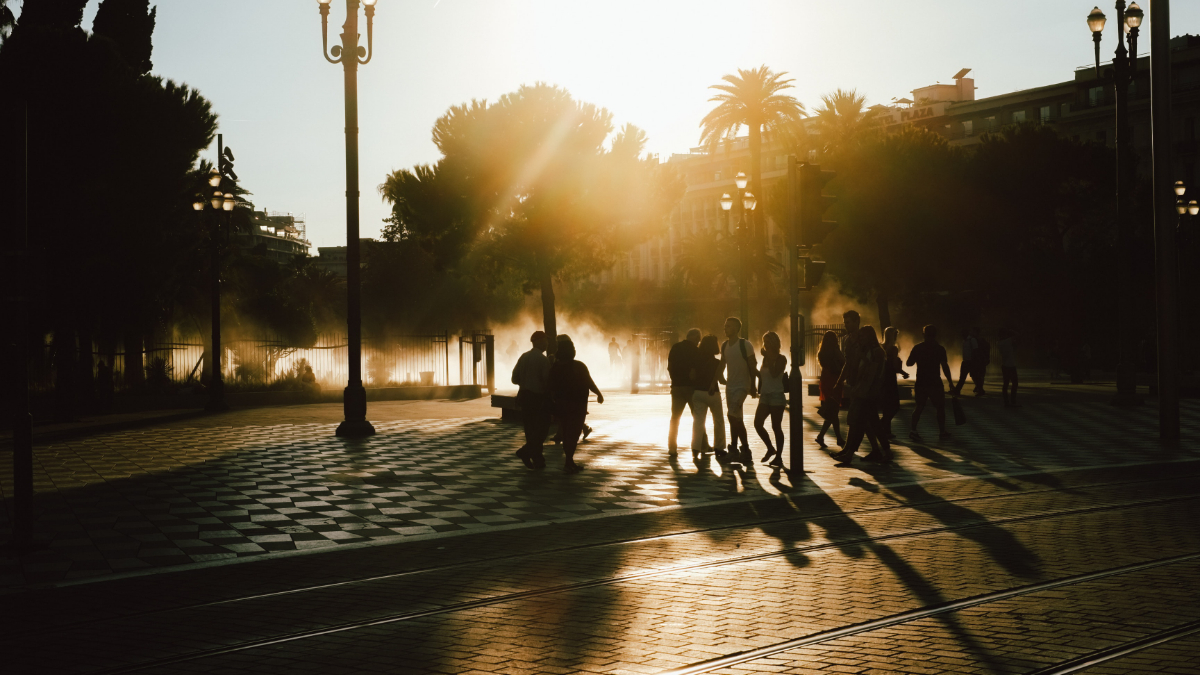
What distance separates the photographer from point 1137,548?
8.08m

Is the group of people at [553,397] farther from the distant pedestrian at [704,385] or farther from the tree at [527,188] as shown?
the tree at [527,188]

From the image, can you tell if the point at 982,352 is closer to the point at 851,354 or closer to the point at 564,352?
the point at 851,354

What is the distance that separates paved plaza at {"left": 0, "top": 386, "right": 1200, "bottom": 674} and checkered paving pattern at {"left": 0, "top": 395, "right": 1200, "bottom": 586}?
0.06 meters

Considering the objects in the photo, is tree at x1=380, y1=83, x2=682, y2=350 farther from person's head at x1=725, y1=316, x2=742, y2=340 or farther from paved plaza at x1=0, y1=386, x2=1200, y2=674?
paved plaza at x1=0, y1=386, x2=1200, y2=674

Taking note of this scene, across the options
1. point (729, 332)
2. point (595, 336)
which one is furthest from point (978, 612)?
point (595, 336)

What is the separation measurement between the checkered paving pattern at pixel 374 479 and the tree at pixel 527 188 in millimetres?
23467

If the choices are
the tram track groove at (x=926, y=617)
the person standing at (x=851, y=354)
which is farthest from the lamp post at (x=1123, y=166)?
the tram track groove at (x=926, y=617)

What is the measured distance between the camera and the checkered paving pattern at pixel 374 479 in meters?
9.04

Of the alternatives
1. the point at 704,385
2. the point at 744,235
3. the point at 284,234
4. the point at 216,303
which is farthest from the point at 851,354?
the point at 284,234

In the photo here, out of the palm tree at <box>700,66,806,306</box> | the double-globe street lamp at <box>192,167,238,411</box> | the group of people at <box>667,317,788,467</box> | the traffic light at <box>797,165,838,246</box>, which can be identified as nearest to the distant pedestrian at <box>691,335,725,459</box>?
the group of people at <box>667,317,788,467</box>

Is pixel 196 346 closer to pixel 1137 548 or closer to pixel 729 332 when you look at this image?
pixel 729 332

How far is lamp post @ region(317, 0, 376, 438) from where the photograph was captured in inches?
717

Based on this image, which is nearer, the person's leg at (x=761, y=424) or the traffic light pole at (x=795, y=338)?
the traffic light pole at (x=795, y=338)

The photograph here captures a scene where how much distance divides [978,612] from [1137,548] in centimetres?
259
